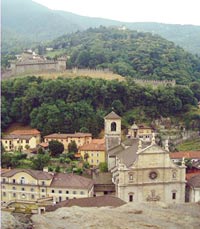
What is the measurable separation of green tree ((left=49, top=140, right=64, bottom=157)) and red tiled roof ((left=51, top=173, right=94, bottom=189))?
7.19 metres

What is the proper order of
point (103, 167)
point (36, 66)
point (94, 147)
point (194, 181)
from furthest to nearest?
point (36, 66)
point (94, 147)
point (103, 167)
point (194, 181)

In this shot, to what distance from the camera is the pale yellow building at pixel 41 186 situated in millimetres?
21906

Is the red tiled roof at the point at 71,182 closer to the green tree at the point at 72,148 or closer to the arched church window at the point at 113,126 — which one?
the arched church window at the point at 113,126

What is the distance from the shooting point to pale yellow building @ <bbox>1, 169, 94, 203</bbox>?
21.9 m

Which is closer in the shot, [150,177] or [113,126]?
[150,177]

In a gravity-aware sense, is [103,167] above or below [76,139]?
below

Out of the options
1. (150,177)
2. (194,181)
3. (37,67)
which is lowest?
(194,181)

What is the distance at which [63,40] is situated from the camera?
84312 millimetres

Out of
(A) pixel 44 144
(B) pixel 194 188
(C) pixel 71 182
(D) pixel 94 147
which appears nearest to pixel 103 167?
(D) pixel 94 147

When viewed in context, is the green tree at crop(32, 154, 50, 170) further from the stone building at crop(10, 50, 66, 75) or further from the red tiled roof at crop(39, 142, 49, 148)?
the stone building at crop(10, 50, 66, 75)

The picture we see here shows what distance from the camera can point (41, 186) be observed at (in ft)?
73.6

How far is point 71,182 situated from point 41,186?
155cm

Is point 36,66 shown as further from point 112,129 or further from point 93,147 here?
point 112,129

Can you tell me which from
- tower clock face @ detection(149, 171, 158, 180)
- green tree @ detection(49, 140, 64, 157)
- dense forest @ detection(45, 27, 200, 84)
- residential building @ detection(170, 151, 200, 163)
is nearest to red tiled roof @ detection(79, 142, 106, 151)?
green tree @ detection(49, 140, 64, 157)
